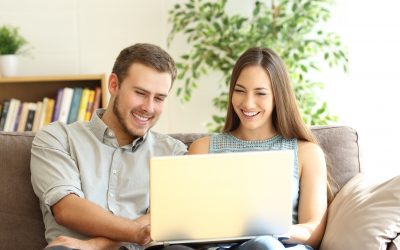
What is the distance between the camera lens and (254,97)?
7.03 ft

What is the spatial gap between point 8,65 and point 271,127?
185 centimetres

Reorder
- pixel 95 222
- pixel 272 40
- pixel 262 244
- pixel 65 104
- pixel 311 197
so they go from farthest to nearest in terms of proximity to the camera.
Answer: pixel 65 104 < pixel 272 40 < pixel 311 197 < pixel 95 222 < pixel 262 244

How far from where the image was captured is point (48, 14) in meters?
3.74

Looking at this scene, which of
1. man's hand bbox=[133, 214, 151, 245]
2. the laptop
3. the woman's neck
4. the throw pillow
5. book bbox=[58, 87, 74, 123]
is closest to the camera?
the laptop

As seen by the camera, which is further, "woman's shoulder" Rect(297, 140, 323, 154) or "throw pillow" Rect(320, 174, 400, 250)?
"woman's shoulder" Rect(297, 140, 323, 154)

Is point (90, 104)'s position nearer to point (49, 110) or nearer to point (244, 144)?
point (49, 110)

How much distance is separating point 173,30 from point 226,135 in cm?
145

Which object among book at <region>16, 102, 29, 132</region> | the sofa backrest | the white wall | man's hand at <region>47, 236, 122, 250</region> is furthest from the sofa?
book at <region>16, 102, 29, 132</region>

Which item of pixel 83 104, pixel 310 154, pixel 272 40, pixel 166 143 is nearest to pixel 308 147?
pixel 310 154

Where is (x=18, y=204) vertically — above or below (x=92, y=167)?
below

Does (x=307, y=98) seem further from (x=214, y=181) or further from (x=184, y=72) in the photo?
(x=214, y=181)

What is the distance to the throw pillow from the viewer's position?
1.72m

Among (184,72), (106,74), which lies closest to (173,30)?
(184,72)

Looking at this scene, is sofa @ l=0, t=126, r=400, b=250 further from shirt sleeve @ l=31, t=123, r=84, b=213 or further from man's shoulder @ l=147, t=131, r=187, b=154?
man's shoulder @ l=147, t=131, r=187, b=154
